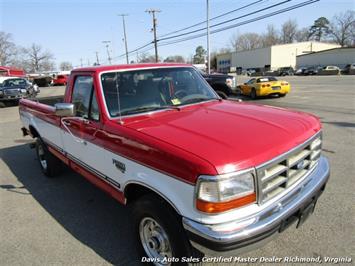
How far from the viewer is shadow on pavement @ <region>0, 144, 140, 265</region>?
3.37 m

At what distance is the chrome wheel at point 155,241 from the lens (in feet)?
8.88

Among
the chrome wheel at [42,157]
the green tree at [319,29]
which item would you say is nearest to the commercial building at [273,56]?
the green tree at [319,29]

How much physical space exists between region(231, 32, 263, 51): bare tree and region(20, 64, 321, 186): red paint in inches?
4660

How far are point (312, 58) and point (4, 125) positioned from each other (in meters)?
73.2

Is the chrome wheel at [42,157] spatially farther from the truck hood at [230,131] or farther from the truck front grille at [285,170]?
the truck front grille at [285,170]

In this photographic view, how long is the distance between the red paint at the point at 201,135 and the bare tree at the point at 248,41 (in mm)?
118368

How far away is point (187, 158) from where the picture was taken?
2215 mm

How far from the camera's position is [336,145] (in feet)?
21.9

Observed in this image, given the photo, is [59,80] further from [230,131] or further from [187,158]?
[187,158]

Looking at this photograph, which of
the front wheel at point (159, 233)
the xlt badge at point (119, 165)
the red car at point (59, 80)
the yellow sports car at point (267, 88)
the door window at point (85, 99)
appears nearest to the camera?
the front wheel at point (159, 233)

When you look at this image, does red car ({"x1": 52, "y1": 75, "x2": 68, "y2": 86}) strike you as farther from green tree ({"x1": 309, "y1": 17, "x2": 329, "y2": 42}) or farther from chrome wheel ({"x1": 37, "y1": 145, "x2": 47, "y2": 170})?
green tree ({"x1": 309, "y1": 17, "x2": 329, "y2": 42})

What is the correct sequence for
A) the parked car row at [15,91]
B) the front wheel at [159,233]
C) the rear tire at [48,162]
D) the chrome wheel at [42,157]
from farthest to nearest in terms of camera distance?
1. the parked car row at [15,91]
2. the chrome wheel at [42,157]
3. the rear tire at [48,162]
4. the front wheel at [159,233]

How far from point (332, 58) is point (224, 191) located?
74.1 meters

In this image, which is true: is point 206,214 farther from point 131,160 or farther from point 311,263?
point 311,263
